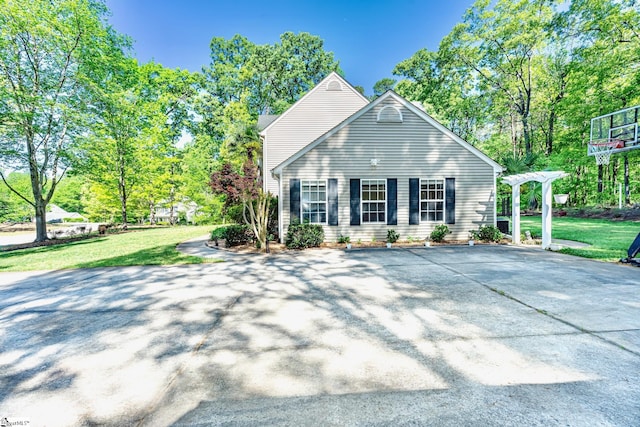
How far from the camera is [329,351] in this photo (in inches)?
126

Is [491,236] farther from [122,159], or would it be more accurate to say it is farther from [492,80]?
[122,159]

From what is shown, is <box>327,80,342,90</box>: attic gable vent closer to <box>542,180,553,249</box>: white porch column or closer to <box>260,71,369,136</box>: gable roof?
<box>260,71,369,136</box>: gable roof

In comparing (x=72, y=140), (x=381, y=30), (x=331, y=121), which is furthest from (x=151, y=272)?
(x=381, y=30)

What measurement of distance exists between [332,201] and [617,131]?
1240 cm

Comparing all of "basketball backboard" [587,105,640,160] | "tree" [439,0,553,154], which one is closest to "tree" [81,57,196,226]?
"basketball backboard" [587,105,640,160]

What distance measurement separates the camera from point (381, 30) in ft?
70.7

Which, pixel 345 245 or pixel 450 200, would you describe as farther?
pixel 450 200

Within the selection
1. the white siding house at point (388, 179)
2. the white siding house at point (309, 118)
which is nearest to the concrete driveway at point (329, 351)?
the white siding house at point (388, 179)

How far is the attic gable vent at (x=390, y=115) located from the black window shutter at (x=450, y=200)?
10.5 ft

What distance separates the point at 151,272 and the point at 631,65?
28309 millimetres

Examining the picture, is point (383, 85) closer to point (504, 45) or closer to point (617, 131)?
point (504, 45)

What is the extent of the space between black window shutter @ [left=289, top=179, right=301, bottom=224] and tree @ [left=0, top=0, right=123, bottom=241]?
13.1 m

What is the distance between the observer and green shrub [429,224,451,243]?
11.4 m

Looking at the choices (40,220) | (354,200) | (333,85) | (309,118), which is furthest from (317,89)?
(40,220)
